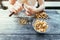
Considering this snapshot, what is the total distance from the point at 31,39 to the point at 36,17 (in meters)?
0.34

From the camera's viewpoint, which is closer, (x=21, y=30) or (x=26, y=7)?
(x=21, y=30)

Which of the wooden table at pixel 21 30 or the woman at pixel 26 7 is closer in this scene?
the wooden table at pixel 21 30

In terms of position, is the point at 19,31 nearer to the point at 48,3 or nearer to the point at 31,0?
the point at 31,0

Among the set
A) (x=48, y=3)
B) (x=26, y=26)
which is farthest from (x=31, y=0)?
(x=48, y=3)

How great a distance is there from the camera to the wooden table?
958 mm

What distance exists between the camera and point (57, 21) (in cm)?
119

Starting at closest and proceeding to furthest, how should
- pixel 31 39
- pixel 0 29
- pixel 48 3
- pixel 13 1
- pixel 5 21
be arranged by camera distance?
pixel 31 39
pixel 0 29
pixel 5 21
pixel 13 1
pixel 48 3

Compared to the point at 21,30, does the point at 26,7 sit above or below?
above

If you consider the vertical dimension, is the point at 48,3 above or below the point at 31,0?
below

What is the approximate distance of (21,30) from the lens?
104cm

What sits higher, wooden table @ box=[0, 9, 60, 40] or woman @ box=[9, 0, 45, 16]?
woman @ box=[9, 0, 45, 16]

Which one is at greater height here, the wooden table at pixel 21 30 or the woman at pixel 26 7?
the woman at pixel 26 7

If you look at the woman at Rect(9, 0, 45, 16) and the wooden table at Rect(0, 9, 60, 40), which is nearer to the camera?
the wooden table at Rect(0, 9, 60, 40)

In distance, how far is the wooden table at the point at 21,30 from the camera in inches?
37.7
